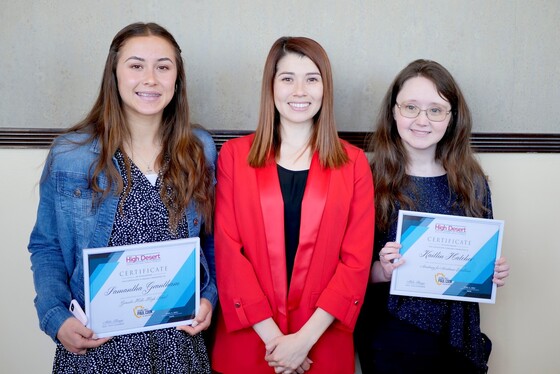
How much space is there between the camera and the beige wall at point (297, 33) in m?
2.20

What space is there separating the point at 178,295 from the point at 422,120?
1066mm

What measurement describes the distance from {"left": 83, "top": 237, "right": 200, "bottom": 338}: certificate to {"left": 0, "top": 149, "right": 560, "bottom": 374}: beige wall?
0.83 m

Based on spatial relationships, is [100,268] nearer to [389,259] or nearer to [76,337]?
[76,337]

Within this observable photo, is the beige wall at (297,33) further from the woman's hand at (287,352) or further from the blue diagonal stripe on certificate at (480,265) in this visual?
the woman's hand at (287,352)

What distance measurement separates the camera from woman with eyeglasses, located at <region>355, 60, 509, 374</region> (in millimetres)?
1956

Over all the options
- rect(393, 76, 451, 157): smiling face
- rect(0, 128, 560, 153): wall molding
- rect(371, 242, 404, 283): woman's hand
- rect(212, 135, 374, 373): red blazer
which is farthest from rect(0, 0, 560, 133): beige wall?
rect(371, 242, 404, 283): woman's hand

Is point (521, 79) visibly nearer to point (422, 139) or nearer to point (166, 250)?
point (422, 139)

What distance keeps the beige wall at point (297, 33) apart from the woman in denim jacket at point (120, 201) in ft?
1.57

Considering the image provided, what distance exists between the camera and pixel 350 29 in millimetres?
2314

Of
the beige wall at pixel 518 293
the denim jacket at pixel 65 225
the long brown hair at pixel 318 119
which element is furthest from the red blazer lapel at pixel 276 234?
the beige wall at pixel 518 293

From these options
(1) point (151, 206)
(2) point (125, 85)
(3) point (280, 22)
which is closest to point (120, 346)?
(1) point (151, 206)

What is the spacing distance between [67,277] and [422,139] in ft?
4.36

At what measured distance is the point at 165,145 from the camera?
1847 millimetres

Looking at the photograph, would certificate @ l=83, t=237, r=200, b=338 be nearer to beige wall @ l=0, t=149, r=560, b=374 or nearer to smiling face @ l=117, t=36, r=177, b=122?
Answer: smiling face @ l=117, t=36, r=177, b=122
